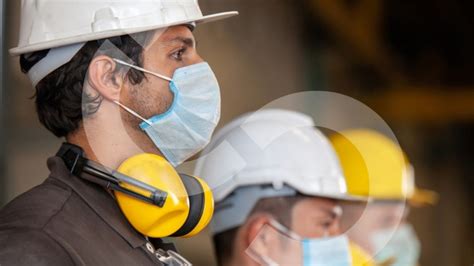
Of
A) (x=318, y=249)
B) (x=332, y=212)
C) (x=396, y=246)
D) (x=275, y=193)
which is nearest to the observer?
(x=318, y=249)

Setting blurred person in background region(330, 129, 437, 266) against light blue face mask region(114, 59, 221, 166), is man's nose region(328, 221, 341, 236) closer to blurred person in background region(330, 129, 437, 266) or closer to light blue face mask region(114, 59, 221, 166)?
blurred person in background region(330, 129, 437, 266)

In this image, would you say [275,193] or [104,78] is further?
[275,193]

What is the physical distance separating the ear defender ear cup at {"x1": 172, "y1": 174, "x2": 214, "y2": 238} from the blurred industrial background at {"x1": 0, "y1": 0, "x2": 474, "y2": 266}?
2.31 meters

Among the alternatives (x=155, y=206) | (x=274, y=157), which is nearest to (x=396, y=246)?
(x=274, y=157)

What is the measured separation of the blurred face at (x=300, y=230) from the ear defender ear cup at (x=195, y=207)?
0.49 metres

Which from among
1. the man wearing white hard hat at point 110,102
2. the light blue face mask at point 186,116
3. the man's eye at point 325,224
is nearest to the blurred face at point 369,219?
the man's eye at point 325,224

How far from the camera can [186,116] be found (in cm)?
211

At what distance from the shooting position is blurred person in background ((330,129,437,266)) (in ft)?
10.3

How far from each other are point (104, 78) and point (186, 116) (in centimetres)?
20

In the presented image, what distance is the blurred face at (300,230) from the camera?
2553 millimetres

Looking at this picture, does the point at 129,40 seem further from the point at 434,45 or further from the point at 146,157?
the point at 434,45

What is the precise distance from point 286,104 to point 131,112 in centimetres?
131

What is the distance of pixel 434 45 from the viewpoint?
799 centimetres

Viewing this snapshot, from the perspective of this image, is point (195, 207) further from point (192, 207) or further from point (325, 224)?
point (325, 224)
